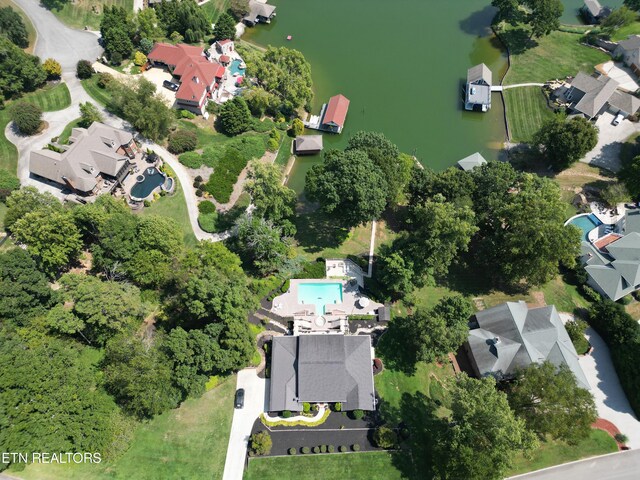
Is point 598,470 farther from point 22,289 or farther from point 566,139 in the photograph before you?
point 22,289

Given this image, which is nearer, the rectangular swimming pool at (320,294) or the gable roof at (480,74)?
the rectangular swimming pool at (320,294)

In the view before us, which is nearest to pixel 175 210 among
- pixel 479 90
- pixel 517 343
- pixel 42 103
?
pixel 42 103

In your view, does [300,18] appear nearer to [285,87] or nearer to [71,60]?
[285,87]

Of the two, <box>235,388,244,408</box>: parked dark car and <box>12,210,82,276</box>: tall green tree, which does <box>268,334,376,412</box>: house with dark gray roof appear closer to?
<box>235,388,244,408</box>: parked dark car

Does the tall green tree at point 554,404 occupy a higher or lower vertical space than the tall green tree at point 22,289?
higher

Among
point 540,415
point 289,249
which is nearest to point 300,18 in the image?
point 289,249

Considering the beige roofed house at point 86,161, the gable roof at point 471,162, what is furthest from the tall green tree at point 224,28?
the gable roof at point 471,162

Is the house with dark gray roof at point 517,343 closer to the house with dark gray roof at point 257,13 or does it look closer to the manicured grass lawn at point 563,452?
the manicured grass lawn at point 563,452
